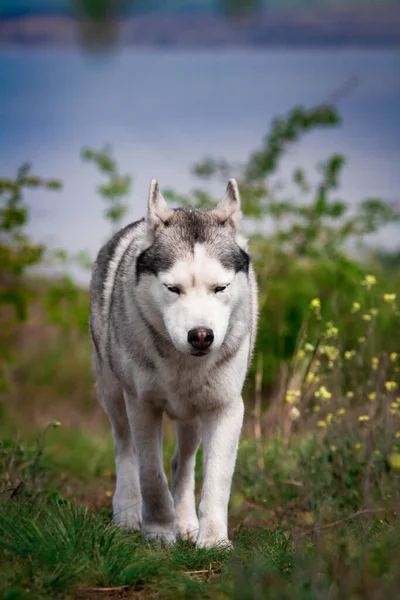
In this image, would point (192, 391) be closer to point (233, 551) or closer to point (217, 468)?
point (217, 468)

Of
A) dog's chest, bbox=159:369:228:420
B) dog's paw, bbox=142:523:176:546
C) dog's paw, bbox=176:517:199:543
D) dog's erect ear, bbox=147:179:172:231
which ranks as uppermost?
dog's erect ear, bbox=147:179:172:231

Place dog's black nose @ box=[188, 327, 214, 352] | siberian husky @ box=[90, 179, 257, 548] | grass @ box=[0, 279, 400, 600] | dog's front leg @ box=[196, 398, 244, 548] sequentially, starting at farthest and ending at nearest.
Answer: dog's front leg @ box=[196, 398, 244, 548] → siberian husky @ box=[90, 179, 257, 548] → dog's black nose @ box=[188, 327, 214, 352] → grass @ box=[0, 279, 400, 600]

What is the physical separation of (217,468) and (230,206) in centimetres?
154

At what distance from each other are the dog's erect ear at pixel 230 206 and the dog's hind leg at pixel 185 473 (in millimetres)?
1489

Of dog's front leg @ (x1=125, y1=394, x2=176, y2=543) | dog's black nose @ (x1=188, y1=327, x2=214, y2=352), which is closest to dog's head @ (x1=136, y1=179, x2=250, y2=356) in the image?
dog's black nose @ (x1=188, y1=327, x2=214, y2=352)

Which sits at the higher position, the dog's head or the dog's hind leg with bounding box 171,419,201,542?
the dog's head

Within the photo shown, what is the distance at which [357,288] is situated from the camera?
924cm

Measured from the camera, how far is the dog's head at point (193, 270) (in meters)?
4.32

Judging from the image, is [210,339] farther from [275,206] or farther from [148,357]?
[275,206]

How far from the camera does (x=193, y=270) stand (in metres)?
4.45

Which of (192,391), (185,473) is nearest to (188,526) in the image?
(185,473)

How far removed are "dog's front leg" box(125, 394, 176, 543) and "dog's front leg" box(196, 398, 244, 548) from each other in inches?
14.0

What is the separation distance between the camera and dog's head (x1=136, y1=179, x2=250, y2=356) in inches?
170

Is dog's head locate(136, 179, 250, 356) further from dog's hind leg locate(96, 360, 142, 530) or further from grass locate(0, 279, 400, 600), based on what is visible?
dog's hind leg locate(96, 360, 142, 530)
